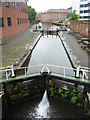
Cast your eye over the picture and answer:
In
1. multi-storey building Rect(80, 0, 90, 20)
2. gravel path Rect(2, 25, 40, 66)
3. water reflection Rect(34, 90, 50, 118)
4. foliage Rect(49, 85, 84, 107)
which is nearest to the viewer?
water reflection Rect(34, 90, 50, 118)

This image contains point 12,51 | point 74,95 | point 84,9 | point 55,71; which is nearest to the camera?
point 74,95

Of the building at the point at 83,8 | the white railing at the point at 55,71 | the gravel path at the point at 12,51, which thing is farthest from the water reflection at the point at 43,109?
the building at the point at 83,8

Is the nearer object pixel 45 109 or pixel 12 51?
pixel 45 109

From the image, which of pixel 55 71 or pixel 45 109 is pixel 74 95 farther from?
pixel 55 71

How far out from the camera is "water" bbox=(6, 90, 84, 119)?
7.34 meters

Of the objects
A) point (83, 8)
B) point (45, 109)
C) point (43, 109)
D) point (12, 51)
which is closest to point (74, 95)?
point (45, 109)

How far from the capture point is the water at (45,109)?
289 inches

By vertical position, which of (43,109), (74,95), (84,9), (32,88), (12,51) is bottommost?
Result: (43,109)

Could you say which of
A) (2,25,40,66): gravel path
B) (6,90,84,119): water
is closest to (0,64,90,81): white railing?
(2,25,40,66): gravel path

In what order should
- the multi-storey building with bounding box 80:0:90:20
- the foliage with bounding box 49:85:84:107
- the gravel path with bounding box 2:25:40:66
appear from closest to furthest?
the foliage with bounding box 49:85:84:107 < the gravel path with bounding box 2:25:40:66 < the multi-storey building with bounding box 80:0:90:20

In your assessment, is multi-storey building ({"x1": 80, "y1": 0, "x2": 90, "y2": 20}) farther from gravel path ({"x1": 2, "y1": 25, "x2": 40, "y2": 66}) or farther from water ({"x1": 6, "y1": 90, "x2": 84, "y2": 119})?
water ({"x1": 6, "y1": 90, "x2": 84, "y2": 119})

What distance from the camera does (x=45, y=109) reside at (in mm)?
7770

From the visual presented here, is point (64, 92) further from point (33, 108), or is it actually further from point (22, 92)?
point (22, 92)

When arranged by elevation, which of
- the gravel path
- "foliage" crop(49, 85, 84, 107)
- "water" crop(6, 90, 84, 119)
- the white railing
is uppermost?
the gravel path
